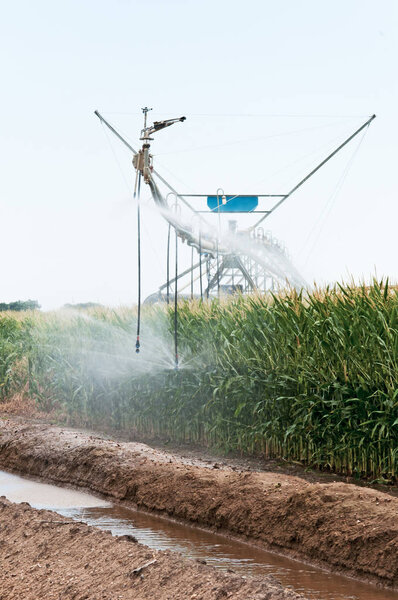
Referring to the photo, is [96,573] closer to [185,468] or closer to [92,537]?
[92,537]

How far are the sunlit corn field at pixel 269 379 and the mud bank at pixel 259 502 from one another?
1.67m

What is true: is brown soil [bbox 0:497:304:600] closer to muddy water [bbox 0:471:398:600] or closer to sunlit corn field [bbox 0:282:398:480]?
muddy water [bbox 0:471:398:600]

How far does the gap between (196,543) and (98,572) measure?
181 cm

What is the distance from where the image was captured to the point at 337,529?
6352 mm

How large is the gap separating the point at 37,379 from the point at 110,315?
2463 mm

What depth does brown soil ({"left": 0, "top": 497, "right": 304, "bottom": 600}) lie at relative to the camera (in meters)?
4.76

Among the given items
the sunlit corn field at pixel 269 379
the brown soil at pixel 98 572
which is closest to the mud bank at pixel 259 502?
the brown soil at pixel 98 572

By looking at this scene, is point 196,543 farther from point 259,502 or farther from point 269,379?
point 269,379

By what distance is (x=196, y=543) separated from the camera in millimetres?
6938

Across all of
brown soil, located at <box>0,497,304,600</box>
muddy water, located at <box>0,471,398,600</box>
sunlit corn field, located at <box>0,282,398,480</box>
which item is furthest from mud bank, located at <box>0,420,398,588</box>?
sunlit corn field, located at <box>0,282,398,480</box>

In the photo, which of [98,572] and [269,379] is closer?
[98,572]

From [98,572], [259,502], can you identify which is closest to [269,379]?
[259,502]

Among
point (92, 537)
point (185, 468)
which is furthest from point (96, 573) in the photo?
point (185, 468)

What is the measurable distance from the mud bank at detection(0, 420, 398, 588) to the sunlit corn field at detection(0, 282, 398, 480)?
1.67 meters
